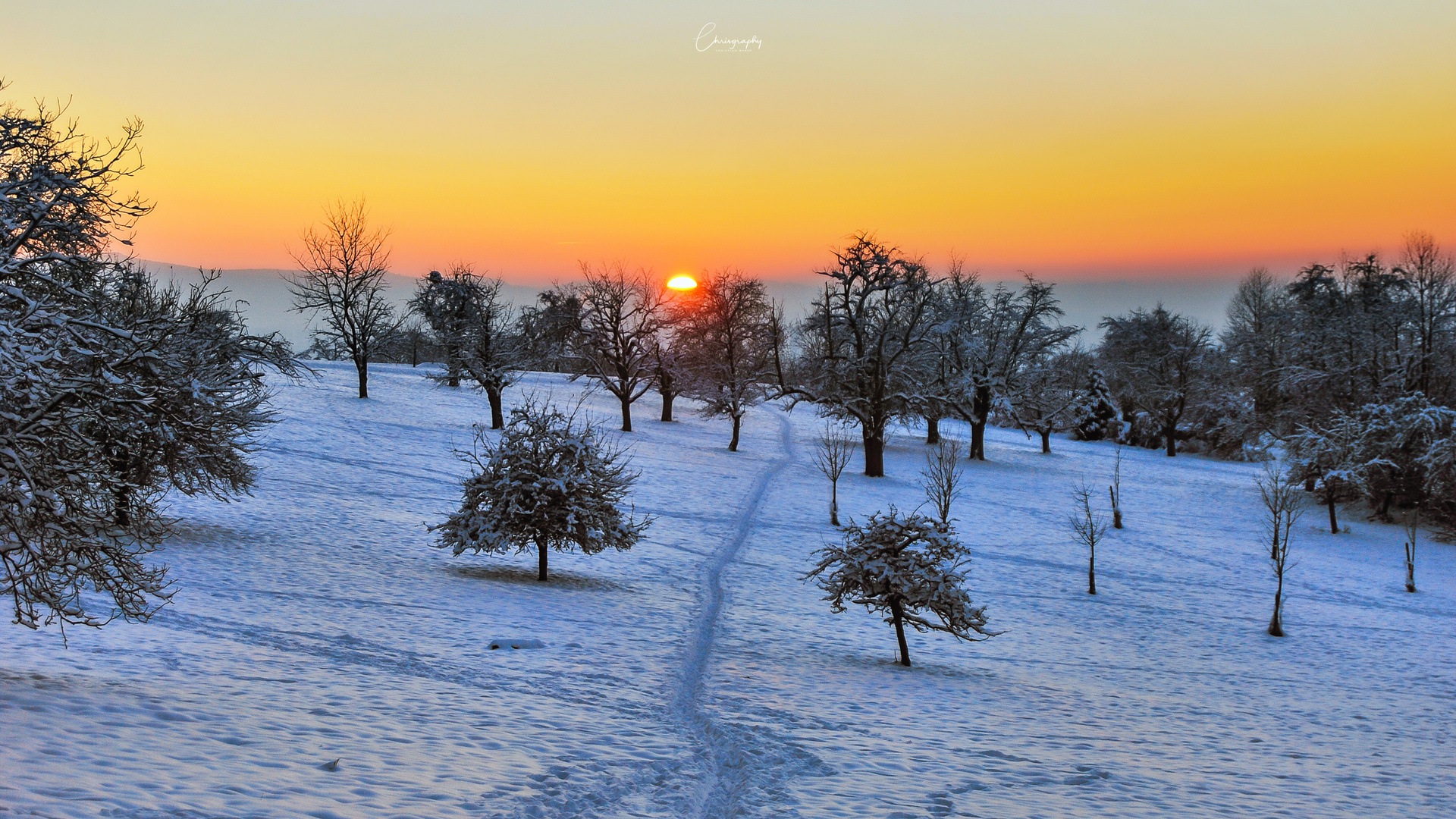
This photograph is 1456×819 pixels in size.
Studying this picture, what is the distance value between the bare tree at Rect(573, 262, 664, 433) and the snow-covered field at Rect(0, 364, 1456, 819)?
22653mm

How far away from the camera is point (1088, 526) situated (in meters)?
29.4

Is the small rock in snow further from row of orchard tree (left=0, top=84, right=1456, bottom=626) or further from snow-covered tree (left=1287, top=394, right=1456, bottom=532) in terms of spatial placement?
snow-covered tree (left=1287, top=394, right=1456, bottom=532)

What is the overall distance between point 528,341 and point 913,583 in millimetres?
43518

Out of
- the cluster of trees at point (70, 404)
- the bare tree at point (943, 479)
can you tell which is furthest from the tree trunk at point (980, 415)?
the cluster of trees at point (70, 404)

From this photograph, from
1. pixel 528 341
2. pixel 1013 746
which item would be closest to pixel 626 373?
pixel 528 341

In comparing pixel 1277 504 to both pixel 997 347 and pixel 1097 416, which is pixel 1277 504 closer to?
pixel 997 347

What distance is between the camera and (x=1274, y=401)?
54188 mm

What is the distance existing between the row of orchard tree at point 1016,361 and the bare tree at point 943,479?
253 centimetres

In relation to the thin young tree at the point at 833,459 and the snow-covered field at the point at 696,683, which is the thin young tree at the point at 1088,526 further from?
the thin young tree at the point at 833,459

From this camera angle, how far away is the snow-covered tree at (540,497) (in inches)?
762

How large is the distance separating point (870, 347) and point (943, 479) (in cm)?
969

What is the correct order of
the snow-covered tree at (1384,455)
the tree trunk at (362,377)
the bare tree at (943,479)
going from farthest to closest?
1. the tree trunk at (362,377)
2. the snow-covered tree at (1384,455)
3. the bare tree at (943,479)

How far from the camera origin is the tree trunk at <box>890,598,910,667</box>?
16.4 metres

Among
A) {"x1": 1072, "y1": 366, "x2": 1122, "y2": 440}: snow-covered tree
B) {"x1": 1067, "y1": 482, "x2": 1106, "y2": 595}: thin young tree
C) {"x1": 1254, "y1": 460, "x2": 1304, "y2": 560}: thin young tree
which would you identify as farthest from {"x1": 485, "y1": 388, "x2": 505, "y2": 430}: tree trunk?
{"x1": 1072, "y1": 366, "x2": 1122, "y2": 440}: snow-covered tree
